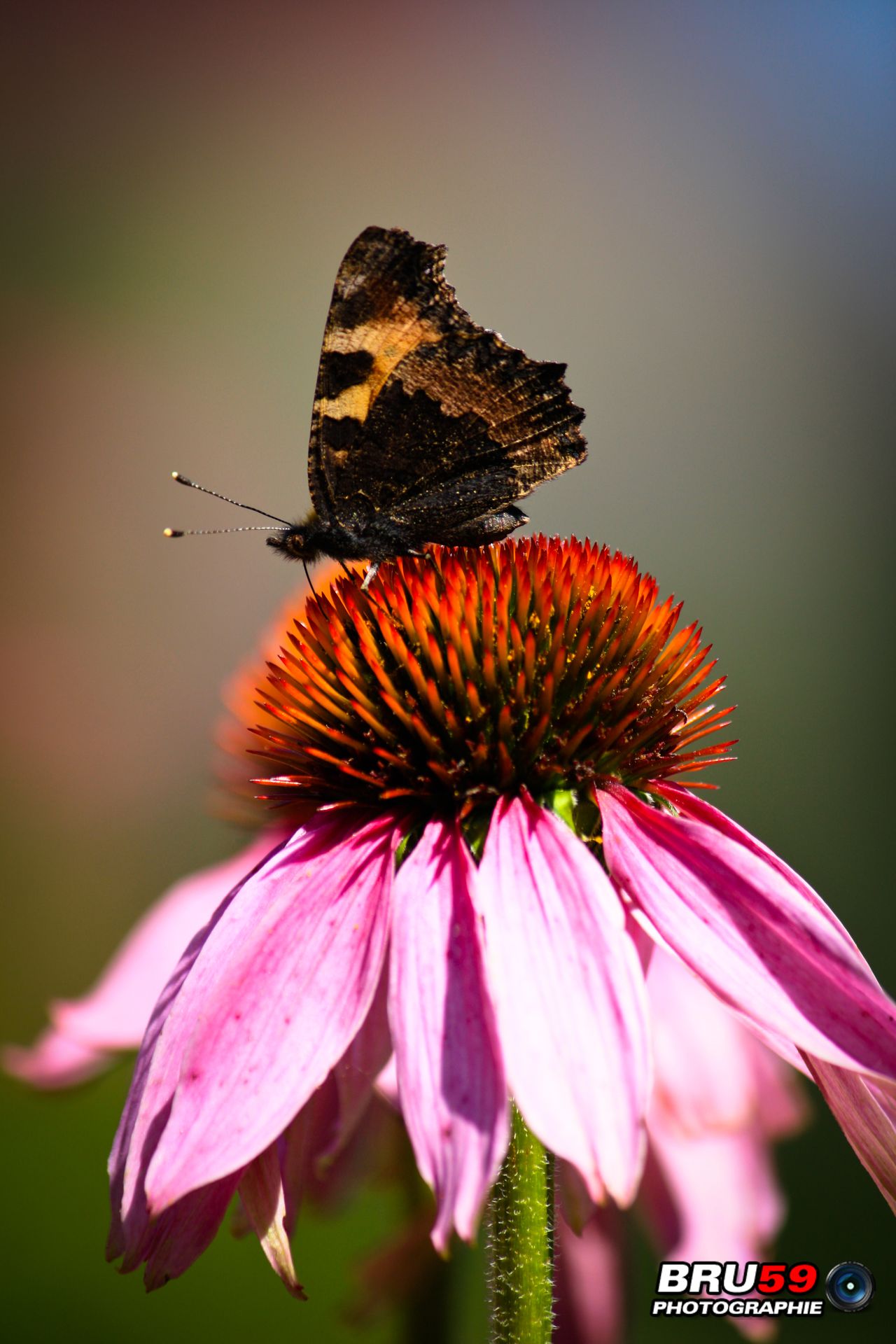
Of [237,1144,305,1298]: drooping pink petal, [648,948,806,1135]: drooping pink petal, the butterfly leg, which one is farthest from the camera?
[648,948,806,1135]: drooping pink petal

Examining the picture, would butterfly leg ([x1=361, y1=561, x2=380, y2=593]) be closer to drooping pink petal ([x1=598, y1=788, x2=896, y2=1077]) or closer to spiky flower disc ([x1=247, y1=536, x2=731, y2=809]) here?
spiky flower disc ([x1=247, y1=536, x2=731, y2=809])

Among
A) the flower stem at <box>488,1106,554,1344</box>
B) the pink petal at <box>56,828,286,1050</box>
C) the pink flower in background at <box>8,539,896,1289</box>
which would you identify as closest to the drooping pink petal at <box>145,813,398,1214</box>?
the pink flower in background at <box>8,539,896,1289</box>

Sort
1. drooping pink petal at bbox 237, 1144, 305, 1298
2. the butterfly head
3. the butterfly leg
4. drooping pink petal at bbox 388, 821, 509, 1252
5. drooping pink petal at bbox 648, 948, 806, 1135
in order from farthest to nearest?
drooping pink petal at bbox 648, 948, 806, 1135 → the butterfly head → the butterfly leg → drooping pink petal at bbox 237, 1144, 305, 1298 → drooping pink petal at bbox 388, 821, 509, 1252

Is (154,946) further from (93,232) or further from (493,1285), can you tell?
(93,232)

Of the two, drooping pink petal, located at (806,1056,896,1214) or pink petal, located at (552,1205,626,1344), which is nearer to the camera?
drooping pink petal, located at (806,1056,896,1214)

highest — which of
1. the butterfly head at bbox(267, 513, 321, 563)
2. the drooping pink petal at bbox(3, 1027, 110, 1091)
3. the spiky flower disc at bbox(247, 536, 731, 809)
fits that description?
the butterfly head at bbox(267, 513, 321, 563)

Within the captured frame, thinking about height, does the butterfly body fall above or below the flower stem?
above

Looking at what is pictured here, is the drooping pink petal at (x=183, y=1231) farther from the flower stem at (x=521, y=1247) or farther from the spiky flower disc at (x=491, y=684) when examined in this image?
the spiky flower disc at (x=491, y=684)
